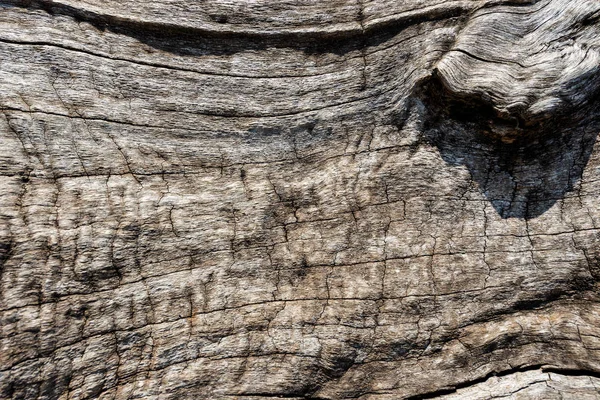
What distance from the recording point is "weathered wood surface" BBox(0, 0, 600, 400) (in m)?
2.16

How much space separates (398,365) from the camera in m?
2.28

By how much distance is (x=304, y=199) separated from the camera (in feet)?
8.06

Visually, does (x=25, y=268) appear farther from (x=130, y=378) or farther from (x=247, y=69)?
(x=247, y=69)

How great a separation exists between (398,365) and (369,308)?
295mm

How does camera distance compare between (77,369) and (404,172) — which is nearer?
(77,369)

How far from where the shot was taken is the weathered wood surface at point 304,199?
7.08 ft

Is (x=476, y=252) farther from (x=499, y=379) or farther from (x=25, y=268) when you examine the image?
(x=25, y=268)

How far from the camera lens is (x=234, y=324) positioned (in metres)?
2.26

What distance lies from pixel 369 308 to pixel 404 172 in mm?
702

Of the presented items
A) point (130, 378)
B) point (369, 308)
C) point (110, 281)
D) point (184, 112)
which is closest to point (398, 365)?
point (369, 308)

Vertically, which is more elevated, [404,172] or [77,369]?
[404,172]

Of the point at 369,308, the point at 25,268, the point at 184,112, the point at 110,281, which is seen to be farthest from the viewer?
the point at 184,112

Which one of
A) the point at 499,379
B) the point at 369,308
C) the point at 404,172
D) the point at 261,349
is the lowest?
the point at 499,379

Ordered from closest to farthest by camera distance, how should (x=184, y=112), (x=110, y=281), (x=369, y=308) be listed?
(x=110, y=281) → (x=369, y=308) → (x=184, y=112)
